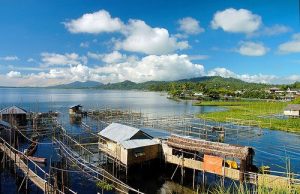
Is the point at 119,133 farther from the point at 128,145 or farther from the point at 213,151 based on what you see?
the point at 213,151

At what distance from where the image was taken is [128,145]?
29781 mm

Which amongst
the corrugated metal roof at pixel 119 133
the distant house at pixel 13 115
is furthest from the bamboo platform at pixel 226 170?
the distant house at pixel 13 115

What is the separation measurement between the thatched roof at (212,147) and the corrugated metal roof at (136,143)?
2.13 m

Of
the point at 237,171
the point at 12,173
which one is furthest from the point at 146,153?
the point at 12,173

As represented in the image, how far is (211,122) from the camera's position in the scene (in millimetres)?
67250

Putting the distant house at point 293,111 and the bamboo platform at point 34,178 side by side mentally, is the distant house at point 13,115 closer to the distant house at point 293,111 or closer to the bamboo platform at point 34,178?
the bamboo platform at point 34,178

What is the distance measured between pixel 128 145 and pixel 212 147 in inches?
343

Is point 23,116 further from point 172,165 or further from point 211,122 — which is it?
point 211,122

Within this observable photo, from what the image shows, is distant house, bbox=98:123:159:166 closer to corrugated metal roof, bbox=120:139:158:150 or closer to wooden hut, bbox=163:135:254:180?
corrugated metal roof, bbox=120:139:158:150

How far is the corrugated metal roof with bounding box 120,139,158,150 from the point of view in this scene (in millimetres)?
29644

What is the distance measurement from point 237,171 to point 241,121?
4066cm

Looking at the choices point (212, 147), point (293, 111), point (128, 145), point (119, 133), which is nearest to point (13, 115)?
point (119, 133)

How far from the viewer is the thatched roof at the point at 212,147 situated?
83.8 feet

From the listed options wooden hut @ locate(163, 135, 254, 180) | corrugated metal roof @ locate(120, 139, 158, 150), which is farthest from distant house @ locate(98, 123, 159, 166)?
wooden hut @ locate(163, 135, 254, 180)
